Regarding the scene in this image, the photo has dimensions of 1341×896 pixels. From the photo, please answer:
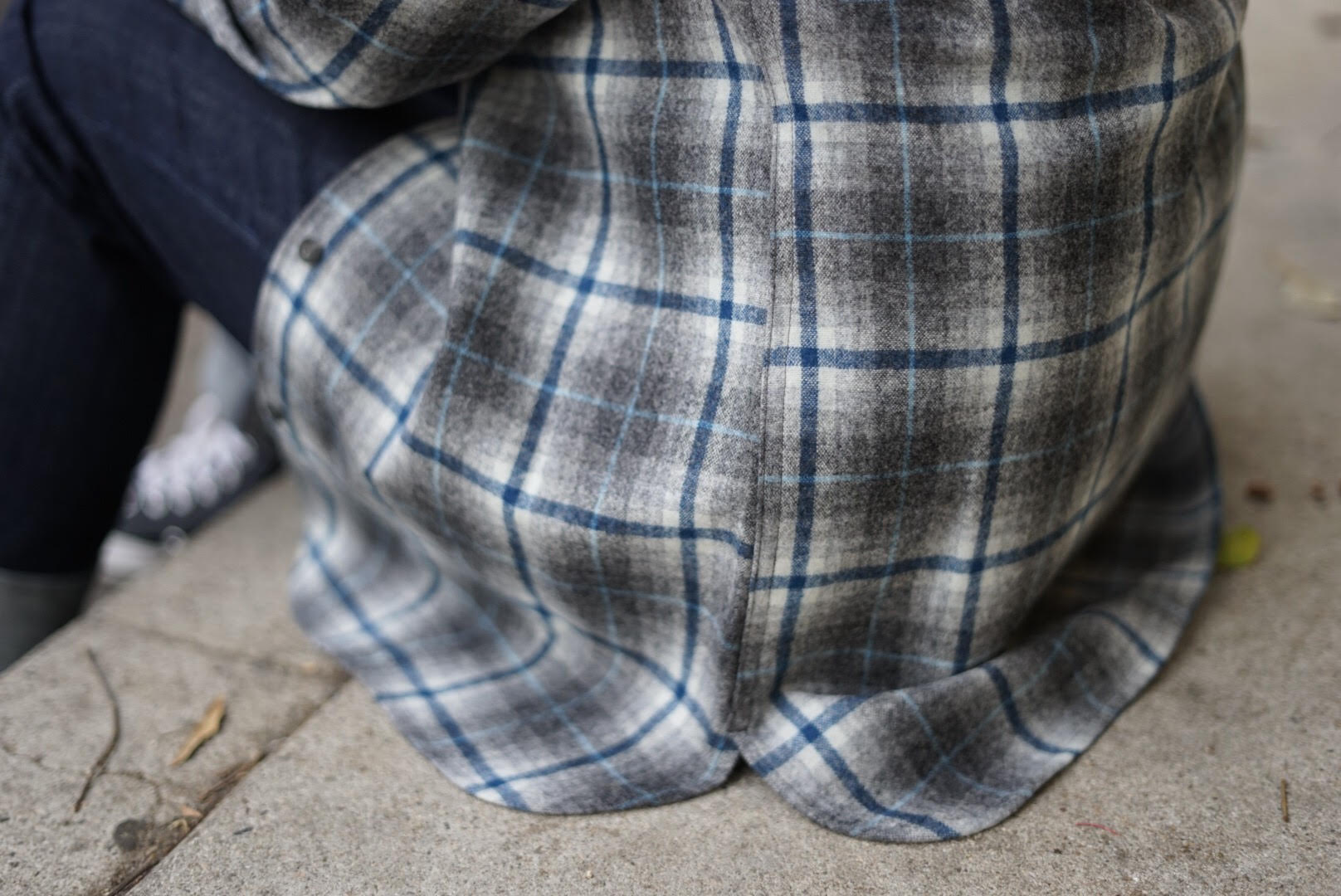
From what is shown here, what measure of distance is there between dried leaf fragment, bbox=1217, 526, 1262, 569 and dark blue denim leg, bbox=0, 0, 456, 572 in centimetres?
113

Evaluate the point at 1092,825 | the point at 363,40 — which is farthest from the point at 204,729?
the point at 1092,825

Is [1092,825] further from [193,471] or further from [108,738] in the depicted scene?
[193,471]

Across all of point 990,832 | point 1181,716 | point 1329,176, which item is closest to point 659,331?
point 990,832

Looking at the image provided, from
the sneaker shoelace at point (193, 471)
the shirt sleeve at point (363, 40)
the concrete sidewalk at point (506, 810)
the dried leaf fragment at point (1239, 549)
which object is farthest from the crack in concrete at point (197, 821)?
the dried leaf fragment at point (1239, 549)

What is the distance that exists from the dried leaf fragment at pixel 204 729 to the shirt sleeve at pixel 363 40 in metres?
0.71

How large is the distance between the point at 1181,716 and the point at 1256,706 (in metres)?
0.09

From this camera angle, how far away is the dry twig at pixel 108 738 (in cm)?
121

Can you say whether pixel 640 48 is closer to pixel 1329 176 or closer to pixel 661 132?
pixel 661 132

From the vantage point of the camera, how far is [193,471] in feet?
7.16

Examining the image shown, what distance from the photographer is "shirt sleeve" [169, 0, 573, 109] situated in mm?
945

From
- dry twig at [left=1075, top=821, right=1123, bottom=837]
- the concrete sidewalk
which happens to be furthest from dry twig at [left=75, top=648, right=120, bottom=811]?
dry twig at [left=1075, top=821, right=1123, bottom=837]

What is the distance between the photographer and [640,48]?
92 centimetres

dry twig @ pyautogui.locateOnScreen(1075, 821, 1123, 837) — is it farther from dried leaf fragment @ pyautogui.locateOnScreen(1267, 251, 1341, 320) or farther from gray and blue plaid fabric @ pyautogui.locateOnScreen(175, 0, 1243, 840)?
dried leaf fragment @ pyautogui.locateOnScreen(1267, 251, 1341, 320)

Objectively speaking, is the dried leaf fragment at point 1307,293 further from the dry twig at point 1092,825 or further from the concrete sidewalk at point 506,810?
the dry twig at point 1092,825
